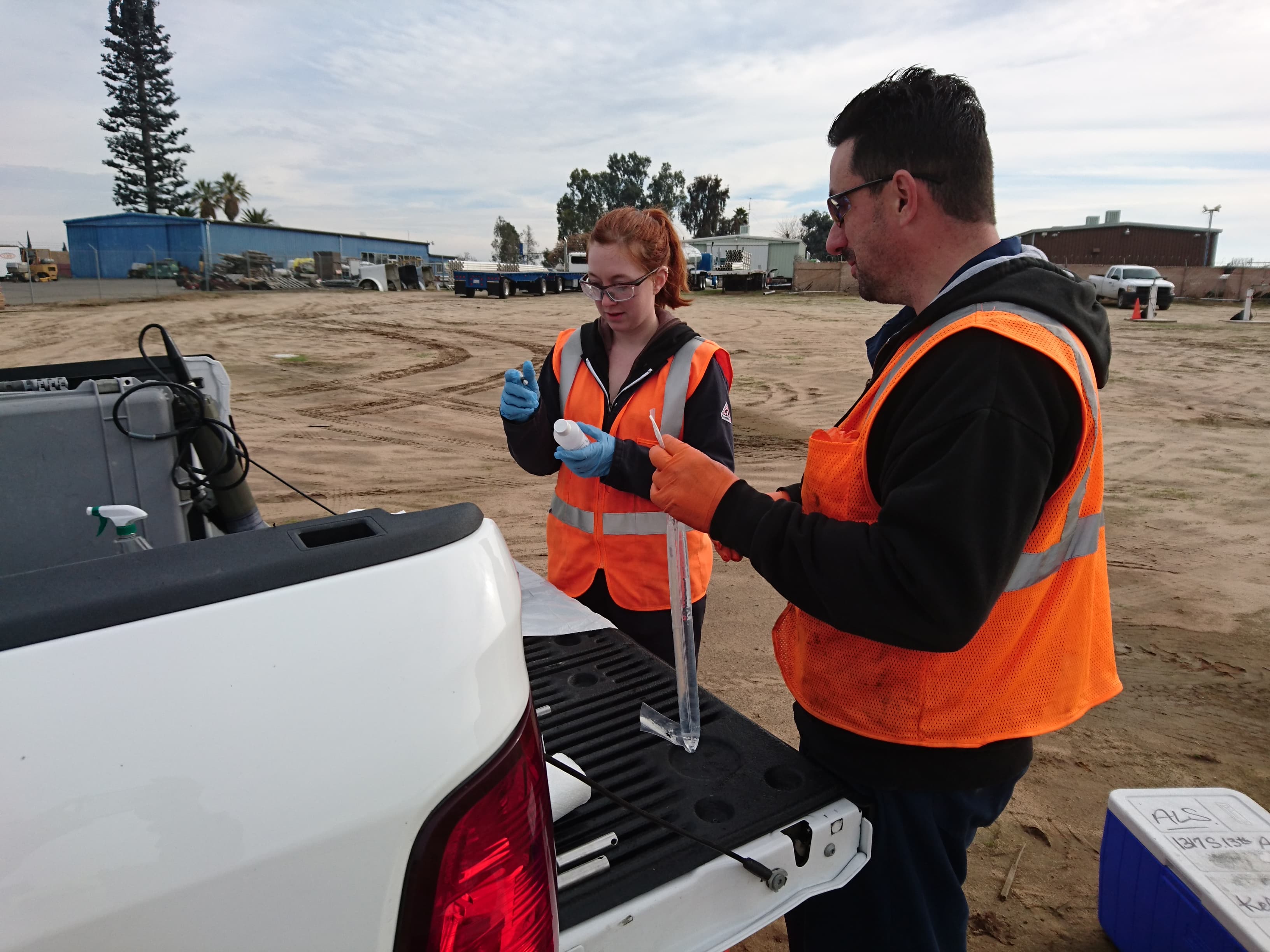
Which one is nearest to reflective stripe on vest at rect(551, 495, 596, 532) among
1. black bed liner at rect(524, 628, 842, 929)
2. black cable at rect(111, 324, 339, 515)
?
black bed liner at rect(524, 628, 842, 929)

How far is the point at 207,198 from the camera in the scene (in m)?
61.0

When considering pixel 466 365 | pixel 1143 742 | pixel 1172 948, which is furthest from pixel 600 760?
pixel 466 365

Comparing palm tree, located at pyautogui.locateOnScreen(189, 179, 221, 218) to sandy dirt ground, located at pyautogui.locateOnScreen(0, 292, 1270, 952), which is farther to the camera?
palm tree, located at pyautogui.locateOnScreen(189, 179, 221, 218)

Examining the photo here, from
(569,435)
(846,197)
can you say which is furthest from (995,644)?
(569,435)

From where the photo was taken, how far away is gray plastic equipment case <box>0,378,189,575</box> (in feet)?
5.14

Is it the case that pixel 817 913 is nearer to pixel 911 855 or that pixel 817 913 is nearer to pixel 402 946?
pixel 911 855

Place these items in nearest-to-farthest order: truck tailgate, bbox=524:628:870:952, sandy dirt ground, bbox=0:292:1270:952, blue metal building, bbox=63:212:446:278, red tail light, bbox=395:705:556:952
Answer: red tail light, bbox=395:705:556:952
truck tailgate, bbox=524:628:870:952
sandy dirt ground, bbox=0:292:1270:952
blue metal building, bbox=63:212:446:278

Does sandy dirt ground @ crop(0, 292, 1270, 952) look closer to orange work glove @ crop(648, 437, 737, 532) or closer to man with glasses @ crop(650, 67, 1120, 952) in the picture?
man with glasses @ crop(650, 67, 1120, 952)

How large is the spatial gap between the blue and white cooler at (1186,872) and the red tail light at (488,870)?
1704 millimetres

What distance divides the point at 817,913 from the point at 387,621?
1289 millimetres

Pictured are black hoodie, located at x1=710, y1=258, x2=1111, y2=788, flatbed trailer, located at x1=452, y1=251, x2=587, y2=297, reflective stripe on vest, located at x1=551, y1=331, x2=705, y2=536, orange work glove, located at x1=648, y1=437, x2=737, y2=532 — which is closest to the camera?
black hoodie, located at x1=710, y1=258, x2=1111, y2=788

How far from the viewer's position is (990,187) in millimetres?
1410

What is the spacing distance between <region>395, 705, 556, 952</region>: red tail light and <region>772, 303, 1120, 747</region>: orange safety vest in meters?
0.74

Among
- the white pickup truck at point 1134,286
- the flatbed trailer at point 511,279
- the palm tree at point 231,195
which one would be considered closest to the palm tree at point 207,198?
the palm tree at point 231,195
